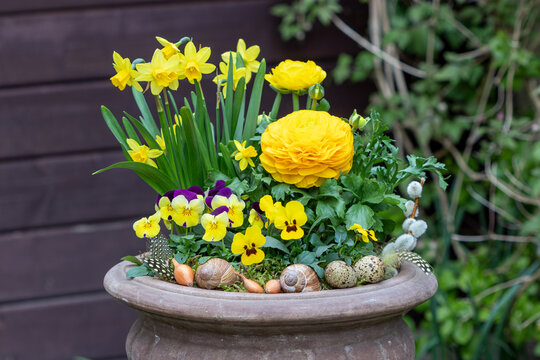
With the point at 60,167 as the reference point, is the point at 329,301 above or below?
above

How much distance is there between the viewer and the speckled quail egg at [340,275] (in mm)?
851

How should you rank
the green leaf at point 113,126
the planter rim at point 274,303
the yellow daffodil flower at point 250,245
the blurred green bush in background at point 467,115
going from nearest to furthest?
the planter rim at point 274,303 → the yellow daffodil flower at point 250,245 → the green leaf at point 113,126 → the blurred green bush in background at point 467,115

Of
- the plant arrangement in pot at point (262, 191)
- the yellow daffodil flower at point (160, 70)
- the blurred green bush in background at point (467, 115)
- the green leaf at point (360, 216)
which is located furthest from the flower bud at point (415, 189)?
the blurred green bush in background at point (467, 115)

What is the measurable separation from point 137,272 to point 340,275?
323 mm

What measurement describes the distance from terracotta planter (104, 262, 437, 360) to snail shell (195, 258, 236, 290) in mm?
36

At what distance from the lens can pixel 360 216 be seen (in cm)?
90

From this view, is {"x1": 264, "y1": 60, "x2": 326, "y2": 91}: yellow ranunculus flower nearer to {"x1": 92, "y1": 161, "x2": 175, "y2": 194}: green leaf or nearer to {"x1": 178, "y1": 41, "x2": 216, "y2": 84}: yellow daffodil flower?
{"x1": 178, "y1": 41, "x2": 216, "y2": 84}: yellow daffodil flower

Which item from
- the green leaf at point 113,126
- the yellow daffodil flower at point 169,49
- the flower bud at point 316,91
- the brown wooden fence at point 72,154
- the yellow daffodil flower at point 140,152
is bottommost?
the brown wooden fence at point 72,154

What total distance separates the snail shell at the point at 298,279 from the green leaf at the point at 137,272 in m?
0.22

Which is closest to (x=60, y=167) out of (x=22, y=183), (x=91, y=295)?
(x=22, y=183)

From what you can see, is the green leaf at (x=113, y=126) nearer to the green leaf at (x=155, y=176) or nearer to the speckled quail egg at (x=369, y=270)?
the green leaf at (x=155, y=176)

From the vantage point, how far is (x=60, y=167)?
1987mm

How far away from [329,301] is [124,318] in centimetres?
148

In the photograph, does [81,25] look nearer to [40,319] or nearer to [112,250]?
[112,250]
